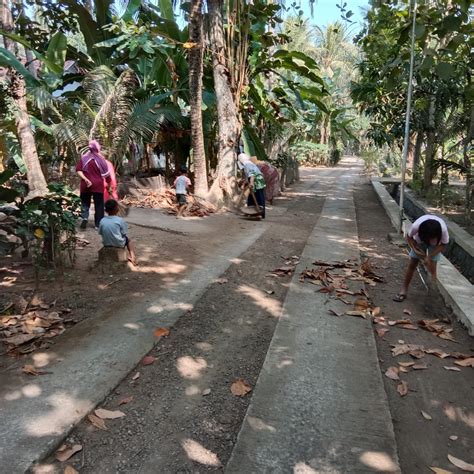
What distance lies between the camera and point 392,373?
A: 370 cm

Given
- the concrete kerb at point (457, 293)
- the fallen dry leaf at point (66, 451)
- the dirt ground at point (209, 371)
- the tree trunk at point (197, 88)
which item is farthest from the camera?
the tree trunk at point (197, 88)

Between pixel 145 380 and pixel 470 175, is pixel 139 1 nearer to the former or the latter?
pixel 470 175

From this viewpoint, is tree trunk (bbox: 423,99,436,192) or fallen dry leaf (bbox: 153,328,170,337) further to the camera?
tree trunk (bbox: 423,99,436,192)

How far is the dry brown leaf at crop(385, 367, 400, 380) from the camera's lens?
364cm

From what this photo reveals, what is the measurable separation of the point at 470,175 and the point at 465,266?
9.48ft

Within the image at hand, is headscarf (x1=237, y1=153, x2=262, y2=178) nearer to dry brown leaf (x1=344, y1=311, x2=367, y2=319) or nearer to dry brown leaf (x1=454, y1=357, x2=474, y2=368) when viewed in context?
dry brown leaf (x1=344, y1=311, x2=367, y2=319)

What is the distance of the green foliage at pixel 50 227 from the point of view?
4.84 meters

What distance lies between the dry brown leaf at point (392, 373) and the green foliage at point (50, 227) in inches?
141

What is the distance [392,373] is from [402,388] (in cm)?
23

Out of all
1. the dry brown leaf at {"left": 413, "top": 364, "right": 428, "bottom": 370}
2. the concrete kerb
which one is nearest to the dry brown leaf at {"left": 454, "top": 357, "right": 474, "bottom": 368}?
the dry brown leaf at {"left": 413, "top": 364, "right": 428, "bottom": 370}

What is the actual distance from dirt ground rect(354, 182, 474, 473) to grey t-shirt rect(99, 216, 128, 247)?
3117 mm

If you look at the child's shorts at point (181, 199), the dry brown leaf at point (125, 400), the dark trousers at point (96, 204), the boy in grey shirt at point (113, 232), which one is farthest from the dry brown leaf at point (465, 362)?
the child's shorts at point (181, 199)

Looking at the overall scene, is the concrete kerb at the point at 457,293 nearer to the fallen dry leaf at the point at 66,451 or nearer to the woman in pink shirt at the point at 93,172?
the fallen dry leaf at the point at 66,451

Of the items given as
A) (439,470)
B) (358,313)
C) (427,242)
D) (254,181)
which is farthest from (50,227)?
(254,181)
